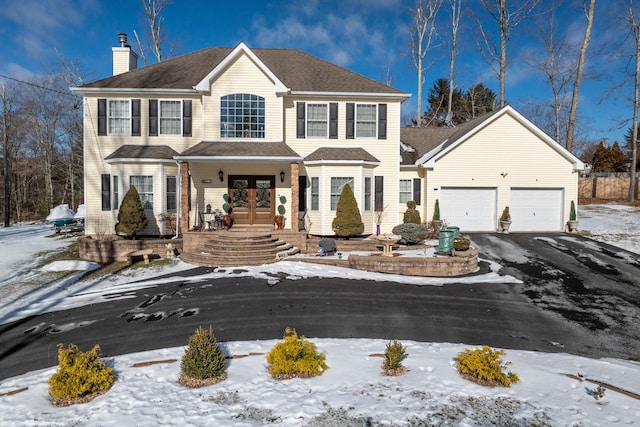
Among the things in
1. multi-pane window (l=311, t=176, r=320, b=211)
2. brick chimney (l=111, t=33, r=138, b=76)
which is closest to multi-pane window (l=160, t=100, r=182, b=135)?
brick chimney (l=111, t=33, r=138, b=76)

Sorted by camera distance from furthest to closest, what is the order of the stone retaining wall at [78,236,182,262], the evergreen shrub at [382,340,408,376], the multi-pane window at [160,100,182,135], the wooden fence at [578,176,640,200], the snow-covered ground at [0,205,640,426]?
the wooden fence at [578,176,640,200], the multi-pane window at [160,100,182,135], the stone retaining wall at [78,236,182,262], the evergreen shrub at [382,340,408,376], the snow-covered ground at [0,205,640,426]

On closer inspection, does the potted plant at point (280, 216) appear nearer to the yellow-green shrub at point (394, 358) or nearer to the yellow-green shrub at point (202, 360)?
the yellow-green shrub at point (202, 360)

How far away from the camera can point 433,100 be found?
126ft

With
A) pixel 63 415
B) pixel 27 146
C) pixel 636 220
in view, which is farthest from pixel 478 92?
pixel 27 146

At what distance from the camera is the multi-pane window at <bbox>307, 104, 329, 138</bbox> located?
1647 centimetres

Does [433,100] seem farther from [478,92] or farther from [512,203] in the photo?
[512,203]

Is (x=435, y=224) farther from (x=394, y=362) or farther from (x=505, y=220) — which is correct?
(x=394, y=362)

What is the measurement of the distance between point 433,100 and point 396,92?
2489cm

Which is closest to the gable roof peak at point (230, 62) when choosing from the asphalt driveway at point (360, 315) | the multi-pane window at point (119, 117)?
the multi-pane window at point (119, 117)

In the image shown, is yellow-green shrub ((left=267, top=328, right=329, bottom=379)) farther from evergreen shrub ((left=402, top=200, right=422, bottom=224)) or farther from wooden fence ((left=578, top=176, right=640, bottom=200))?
wooden fence ((left=578, top=176, right=640, bottom=200))

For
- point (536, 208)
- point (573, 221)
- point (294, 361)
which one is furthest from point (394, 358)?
point (573, 221)

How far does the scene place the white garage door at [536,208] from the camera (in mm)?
17750

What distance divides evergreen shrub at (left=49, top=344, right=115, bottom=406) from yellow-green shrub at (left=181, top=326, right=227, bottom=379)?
43.7 inches

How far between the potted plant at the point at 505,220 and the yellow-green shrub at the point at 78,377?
57.2 feet
